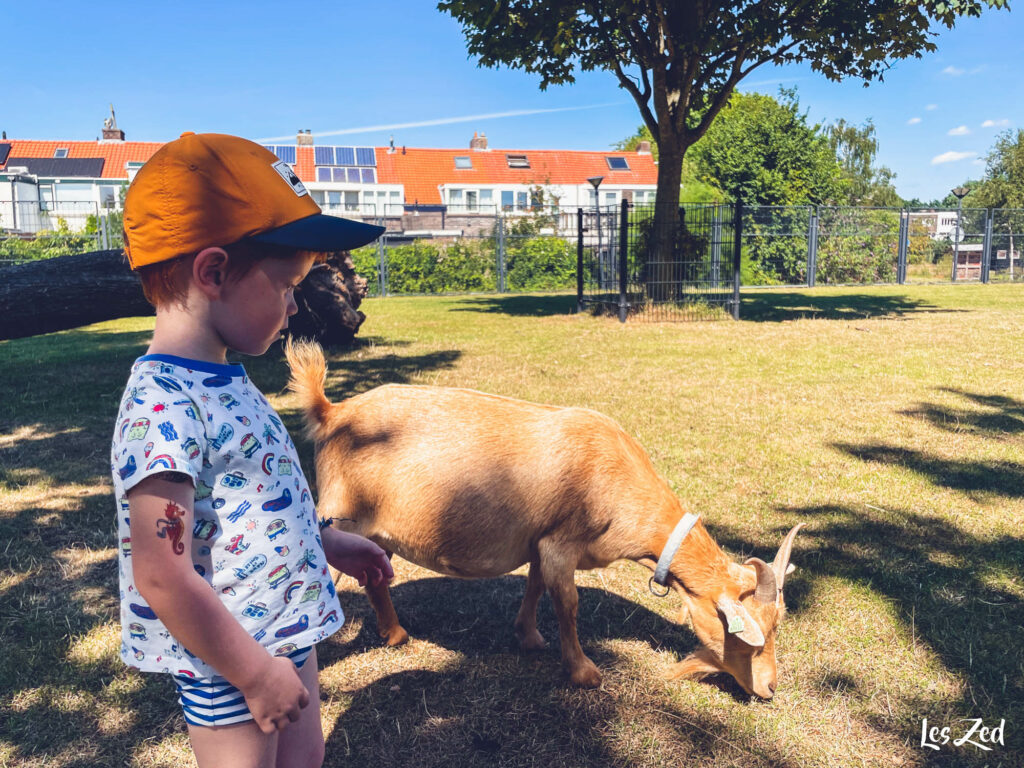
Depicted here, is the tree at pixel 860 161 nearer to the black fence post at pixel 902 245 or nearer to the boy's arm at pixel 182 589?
the black fence post at pixel 902 245

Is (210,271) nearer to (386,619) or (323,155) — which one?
(386,619)

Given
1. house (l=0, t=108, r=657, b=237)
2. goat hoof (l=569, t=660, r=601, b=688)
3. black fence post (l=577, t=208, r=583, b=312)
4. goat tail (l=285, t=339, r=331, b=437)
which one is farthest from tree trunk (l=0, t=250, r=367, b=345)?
house (l=0, t=108, r=657, b=237)

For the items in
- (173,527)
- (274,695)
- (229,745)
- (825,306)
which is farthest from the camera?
(825,306)

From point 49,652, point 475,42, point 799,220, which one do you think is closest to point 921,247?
point 799,220

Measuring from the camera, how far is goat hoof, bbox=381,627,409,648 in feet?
12.9

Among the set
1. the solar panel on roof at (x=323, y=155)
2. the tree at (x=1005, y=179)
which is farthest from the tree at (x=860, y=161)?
the solar panel on roof at (x=323, y=155)

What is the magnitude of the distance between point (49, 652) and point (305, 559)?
9.04ft

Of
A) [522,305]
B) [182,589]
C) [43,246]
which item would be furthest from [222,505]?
[43,246]

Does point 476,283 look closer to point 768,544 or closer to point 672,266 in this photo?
point 672,266

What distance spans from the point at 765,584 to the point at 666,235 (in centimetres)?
1657

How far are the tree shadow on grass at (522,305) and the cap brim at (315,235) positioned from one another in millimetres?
17808

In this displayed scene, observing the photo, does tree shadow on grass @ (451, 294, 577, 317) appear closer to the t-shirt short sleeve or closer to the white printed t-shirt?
the white printed t-shirt

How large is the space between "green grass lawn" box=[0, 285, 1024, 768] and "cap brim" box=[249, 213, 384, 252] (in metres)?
2.26

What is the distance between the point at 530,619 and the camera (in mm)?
3898
